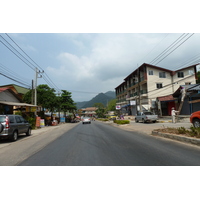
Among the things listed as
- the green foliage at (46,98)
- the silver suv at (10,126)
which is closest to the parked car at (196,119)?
the silver suv at (10,126)

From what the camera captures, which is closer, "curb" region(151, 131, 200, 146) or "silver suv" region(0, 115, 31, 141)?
"curb" region(151, 131, 200, 146)

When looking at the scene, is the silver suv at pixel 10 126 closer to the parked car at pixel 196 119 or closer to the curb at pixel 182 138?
the curb at pixel 182 138

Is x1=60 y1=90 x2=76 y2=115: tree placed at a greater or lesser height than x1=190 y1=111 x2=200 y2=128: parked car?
greater

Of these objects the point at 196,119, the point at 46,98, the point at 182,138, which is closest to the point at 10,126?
the point at 182,138

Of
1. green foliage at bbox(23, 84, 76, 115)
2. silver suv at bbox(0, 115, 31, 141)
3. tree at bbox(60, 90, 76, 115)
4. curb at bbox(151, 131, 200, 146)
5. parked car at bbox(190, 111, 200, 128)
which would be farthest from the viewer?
tree at bbox(60, 90, 76, 115)

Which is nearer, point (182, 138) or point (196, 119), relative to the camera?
point (182, 138)

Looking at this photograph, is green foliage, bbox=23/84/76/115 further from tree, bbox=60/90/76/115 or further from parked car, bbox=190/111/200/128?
parked car, bbox=190/111/200/128

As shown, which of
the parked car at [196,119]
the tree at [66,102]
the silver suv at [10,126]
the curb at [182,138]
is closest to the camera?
the curb at [182,138]

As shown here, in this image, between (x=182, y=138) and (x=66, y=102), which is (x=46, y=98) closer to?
(x=66, y=102)

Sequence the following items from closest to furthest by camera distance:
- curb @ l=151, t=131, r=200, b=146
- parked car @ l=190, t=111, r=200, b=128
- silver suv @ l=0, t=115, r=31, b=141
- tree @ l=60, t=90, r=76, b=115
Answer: curb @ l=151, t=131, r=200, b=146, silver suv @ l=0, t=115, r=31, b=141, parked car @ l=190, t=111, r=200, b=128, tree @ l=60, t=90, r=76, b=115

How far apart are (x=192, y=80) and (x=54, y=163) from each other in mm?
38986

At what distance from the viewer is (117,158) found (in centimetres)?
524

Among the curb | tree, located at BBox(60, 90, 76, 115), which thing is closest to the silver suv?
the curb

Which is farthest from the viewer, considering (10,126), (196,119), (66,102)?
(66,102)
